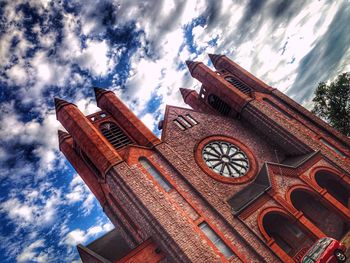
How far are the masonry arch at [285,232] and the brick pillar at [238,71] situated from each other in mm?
12584

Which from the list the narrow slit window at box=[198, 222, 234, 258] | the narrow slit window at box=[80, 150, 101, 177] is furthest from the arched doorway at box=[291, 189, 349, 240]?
the narrow slit window at box=[80, 150, 101, 177]

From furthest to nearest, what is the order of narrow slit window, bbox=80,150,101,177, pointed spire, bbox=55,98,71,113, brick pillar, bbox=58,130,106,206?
pointed spire, bbox=55,98,71,113
brick pillar, bbox=58,130,106,206
narrow slit window, bbox=80,150,101,177

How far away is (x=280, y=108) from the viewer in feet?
72.7

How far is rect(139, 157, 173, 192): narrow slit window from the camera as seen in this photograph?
1473cm

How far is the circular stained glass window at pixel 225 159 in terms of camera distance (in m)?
18.1

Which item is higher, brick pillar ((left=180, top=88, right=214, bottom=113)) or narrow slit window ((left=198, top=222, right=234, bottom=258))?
brick pillar ((left=180, top=88, right=214, bottom=113))

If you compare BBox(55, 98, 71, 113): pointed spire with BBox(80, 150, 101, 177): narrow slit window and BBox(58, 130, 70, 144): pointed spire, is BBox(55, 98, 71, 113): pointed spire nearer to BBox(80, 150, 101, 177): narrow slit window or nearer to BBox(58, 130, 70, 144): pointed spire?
BBox(58, 130, 70, 144): pointed spire

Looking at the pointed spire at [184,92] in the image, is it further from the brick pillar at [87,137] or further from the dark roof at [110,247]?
the dark roof at [110,247]

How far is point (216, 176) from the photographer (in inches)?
683

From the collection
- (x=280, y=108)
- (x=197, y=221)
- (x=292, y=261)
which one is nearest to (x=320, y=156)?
(x=280, y=108)

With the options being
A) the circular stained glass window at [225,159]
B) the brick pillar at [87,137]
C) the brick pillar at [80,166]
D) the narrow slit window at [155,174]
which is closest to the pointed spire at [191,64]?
the circular stained glass window at [225,159]

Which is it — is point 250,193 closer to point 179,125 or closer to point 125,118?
point 179,125

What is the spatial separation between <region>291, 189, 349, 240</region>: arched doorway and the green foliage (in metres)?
15.5

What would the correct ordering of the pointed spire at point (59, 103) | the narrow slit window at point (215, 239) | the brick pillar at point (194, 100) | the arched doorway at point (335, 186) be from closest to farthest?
the narrow slit window at point (215, 239)
the arched doorway at point (335, 186)
the pointed spire at point (59, 103)
the brick pillar at point (194, 100)
